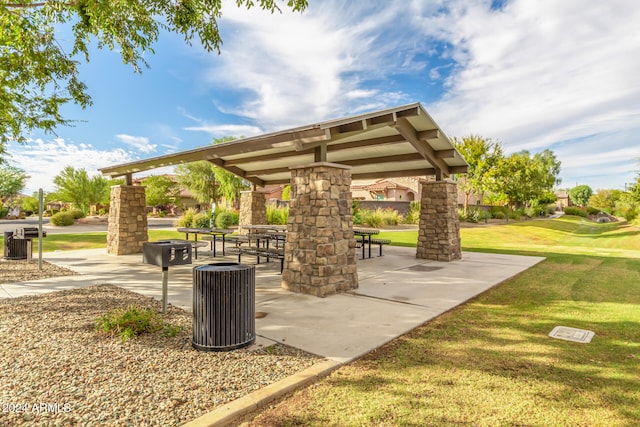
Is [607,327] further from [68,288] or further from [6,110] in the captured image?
[6,110]

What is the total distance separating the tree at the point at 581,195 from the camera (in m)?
91.7

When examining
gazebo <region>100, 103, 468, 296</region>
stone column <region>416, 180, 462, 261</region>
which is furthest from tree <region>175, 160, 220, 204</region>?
stone column <region>416, 180, 462, 261</region>

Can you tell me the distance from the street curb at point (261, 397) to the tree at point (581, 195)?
112 m

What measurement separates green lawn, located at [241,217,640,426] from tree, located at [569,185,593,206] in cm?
10832

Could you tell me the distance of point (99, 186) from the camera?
3256cm

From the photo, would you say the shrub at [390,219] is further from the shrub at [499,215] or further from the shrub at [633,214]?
the shrub at [633,214]

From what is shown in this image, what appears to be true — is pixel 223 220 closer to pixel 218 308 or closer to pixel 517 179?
pixel 218 308

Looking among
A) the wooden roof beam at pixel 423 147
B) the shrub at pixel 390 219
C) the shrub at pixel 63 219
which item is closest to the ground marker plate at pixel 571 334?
the wooden roof beam at pixel 423 147

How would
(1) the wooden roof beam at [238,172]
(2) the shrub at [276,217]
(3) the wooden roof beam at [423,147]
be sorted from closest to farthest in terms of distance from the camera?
(3) the wooden roof beam at [423,147] → (1) the wooden roof beam at [238,172] → (2) the shrub at [276,217]

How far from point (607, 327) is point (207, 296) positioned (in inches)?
208

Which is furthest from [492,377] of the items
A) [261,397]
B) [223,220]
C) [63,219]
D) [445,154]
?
[63,219]

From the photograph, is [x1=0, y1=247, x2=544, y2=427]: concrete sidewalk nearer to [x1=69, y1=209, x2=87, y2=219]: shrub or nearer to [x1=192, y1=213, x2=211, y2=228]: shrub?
[x1=192, y1=213, x2=211, y2=228]: shrub

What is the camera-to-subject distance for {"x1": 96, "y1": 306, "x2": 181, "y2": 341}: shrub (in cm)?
410

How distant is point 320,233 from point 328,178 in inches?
41.5
